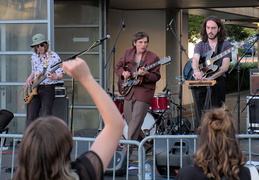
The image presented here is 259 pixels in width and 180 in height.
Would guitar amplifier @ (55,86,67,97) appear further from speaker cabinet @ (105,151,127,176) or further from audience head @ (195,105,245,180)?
audience head @ (195,105,245,180)

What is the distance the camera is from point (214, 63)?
22.4ft

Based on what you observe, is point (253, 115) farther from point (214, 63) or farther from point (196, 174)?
point (196, 174)

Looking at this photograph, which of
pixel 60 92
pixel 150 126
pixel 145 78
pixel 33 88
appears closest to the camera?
pixel 145 78

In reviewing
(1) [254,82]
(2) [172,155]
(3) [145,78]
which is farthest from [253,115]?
(2) [172,155]

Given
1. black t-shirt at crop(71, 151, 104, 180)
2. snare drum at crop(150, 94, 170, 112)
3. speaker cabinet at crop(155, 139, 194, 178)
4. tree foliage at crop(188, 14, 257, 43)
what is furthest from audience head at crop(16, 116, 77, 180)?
tree foliage at crop(188, 14, 257, 43)

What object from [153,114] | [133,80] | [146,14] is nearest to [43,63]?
[133,80]

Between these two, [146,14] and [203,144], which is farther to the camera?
[146,14]

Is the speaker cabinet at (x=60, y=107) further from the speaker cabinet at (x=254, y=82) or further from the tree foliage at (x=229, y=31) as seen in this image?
the tree foliage at (x=229, y=31)

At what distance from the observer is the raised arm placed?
7.07ft

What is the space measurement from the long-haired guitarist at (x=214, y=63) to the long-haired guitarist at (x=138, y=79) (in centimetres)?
63

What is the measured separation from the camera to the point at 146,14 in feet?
51.9

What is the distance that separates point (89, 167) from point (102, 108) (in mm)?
263

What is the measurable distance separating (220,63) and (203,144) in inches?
162

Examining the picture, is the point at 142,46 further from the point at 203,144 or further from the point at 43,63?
the point at 203,144
